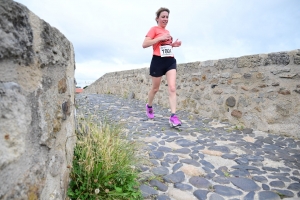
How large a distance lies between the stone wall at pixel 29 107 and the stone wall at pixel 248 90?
3056mm

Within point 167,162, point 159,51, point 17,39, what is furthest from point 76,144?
point 159,51

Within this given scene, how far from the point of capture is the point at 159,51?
3.40 meters

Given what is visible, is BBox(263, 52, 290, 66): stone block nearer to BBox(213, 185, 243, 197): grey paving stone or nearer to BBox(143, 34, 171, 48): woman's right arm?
BBox(143, 34, 171, 48): woman's right arm

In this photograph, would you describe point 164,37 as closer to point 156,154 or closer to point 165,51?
point 165,51

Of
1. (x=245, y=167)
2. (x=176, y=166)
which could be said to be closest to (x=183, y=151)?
(x=176, y=166)

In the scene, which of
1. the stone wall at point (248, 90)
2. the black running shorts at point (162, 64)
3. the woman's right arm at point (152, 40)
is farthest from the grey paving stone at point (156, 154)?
the stone wall at point (248, 90)

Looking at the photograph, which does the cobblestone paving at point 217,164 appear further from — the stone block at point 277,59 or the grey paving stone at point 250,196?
the stone block at point 277,59

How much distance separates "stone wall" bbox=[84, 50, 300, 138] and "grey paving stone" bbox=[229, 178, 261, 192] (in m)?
1.65

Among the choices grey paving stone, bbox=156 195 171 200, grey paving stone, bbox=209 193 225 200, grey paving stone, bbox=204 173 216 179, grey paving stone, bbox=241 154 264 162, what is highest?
grey paving stone, bbox=241 154 264 162

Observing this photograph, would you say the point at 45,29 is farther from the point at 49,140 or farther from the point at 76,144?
the point at 76,144

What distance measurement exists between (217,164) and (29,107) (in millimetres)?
1819

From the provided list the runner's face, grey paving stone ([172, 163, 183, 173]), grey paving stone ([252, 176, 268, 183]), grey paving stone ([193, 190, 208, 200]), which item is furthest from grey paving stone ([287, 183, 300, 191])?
the runner's face

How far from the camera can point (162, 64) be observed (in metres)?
3.46

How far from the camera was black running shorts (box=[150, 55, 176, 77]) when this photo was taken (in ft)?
11.3
